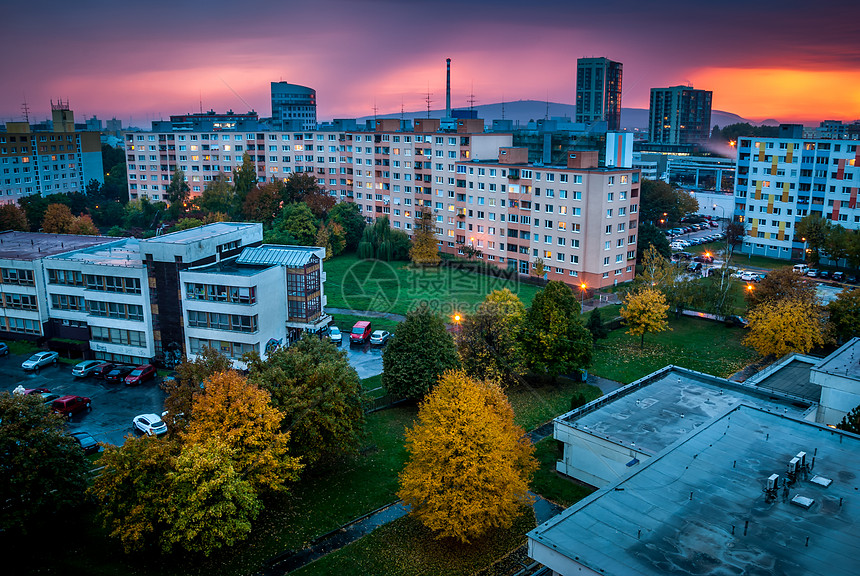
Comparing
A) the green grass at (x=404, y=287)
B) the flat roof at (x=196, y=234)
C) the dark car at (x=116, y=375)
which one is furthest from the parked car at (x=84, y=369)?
the green grass at (x=404, y=287)

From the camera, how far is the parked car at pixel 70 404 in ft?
120

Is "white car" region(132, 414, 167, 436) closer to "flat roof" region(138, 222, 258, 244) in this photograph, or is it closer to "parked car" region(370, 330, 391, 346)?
"flat roof" region(138, 222, 258, 244)

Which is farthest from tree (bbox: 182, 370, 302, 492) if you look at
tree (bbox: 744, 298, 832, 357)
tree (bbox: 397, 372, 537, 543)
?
tree (bbox: 744, 298, 832, 357)

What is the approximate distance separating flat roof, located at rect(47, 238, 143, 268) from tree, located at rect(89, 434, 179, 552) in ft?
79.4

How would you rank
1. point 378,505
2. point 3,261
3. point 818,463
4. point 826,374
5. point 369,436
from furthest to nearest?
point 3,261, point 369,436, point 826,374, point 378,505, point 818,463

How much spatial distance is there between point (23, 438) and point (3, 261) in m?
28.6

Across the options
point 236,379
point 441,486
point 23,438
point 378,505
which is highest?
point 236,379

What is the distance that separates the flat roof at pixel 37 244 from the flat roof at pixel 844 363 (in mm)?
53066

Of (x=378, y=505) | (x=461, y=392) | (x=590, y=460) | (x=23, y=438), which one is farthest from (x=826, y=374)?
(x=23, y=438)

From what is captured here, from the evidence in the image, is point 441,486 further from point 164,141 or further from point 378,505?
point 164,141

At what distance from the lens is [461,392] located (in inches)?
1015

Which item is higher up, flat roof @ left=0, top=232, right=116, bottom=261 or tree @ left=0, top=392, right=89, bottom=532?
flat roof @ left=0, top=232, right=116, bottom=261

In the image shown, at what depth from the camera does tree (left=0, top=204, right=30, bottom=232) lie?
7369cm

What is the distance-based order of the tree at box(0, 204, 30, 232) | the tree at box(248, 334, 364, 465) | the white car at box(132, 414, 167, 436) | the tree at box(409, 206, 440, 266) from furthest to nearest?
the tree at box(409, 206, 440, 266) → the tree at box(0, 204, 30, 232) → the white car at box(132, 414, 167, 436) → the tree at box(248, 334, 364, 465)
